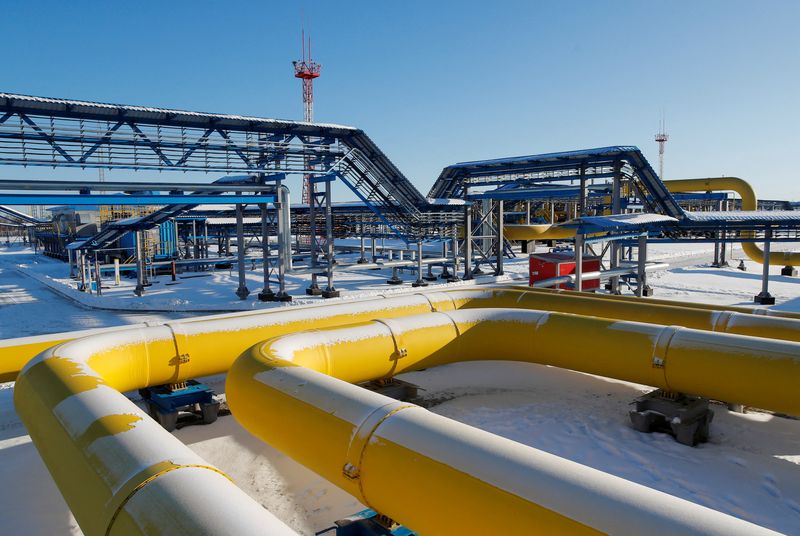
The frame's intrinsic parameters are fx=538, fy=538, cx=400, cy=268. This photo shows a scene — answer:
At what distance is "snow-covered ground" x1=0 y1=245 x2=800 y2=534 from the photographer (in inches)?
213

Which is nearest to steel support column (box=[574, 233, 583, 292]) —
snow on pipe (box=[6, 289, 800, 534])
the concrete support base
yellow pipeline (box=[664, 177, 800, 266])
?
snow on pipe (box=[6, 289, 800, 534])

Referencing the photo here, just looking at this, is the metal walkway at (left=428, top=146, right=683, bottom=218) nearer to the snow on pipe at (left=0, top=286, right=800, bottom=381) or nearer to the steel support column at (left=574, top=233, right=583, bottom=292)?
the steel support column at (left=574, top=233, right=583, bottom=292)

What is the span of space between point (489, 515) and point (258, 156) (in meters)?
16.6

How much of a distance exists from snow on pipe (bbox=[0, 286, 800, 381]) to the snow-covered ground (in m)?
1.12

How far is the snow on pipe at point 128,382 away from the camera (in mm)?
3352

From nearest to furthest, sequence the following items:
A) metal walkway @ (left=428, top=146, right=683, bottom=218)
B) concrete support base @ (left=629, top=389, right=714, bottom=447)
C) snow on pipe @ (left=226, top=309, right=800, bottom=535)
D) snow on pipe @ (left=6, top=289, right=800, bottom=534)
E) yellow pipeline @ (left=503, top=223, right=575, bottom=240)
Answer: snow on pipe @ (left=226, top=309, right=800, bottom=535) → snow on pipe @ (left=6, top=289, right=800, bottom=534) → concrete support base @ (left=629, top=389, right=714, bottom=447) → metal walkway @ (left=428, top=146, right=683, bottom=218) → yellow pipeline @ (left=503, top=223, right=575, bottom=240)

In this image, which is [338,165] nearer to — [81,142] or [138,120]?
[138,120]

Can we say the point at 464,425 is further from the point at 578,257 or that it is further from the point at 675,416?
the point at 578,257

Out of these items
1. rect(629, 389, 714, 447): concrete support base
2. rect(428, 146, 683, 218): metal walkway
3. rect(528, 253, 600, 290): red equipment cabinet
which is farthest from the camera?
rect(428, 146, 683, 218): metal walkway

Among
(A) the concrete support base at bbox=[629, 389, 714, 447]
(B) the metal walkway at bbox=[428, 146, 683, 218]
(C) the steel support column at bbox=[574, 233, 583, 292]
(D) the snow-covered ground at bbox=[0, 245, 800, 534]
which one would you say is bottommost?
(D) the snow-covered ground at bbox=[0, 245, 800, 534]

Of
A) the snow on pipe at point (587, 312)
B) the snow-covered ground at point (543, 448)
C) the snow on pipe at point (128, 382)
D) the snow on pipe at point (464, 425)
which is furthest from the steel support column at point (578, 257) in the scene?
the snow on pipe at point (464, 425)

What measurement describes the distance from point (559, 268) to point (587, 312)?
703cm

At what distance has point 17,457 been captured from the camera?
21.7ft

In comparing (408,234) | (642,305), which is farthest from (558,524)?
(408,234)
